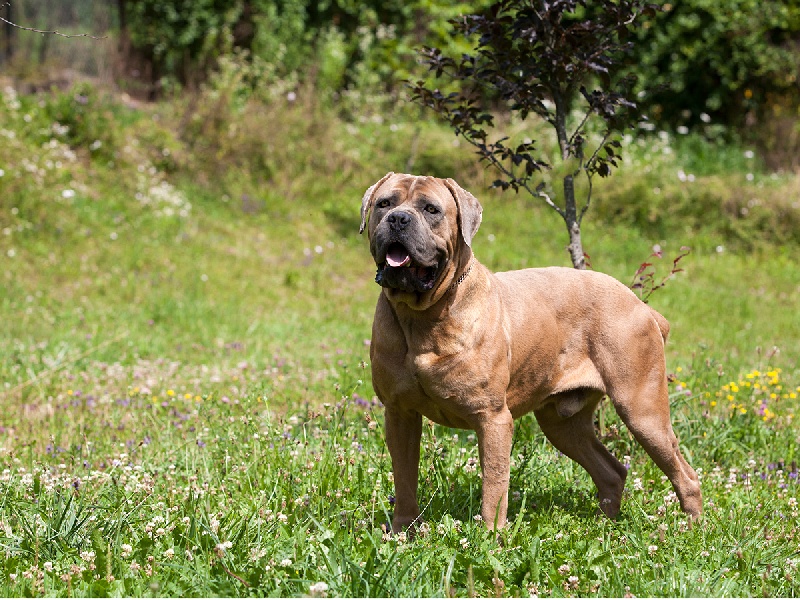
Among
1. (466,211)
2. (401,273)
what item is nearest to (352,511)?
(401,273)

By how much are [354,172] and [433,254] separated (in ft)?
32.4

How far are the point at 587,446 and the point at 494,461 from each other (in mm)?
932

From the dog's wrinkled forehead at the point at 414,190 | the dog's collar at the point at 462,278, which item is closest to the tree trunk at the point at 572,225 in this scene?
the dog's collar at the point at 462,278

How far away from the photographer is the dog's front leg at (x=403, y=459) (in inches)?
157

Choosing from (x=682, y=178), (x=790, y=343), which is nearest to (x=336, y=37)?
(x=682, y=178)

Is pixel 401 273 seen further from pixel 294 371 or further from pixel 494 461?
pixel 294 371

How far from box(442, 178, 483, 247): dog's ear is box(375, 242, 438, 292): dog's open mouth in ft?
0.91

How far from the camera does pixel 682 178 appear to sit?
13156 mm

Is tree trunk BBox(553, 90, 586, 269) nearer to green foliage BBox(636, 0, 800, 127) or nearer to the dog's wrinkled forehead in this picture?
the dog's wrinkled forehead

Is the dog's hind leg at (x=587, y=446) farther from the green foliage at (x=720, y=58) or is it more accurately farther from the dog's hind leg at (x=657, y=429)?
the green foliage at (x=720, y=58)

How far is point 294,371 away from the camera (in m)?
7.15

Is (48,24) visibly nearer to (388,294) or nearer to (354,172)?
(354,172)

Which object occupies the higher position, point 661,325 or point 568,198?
point 568,198

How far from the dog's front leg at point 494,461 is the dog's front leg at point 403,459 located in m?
0.33
